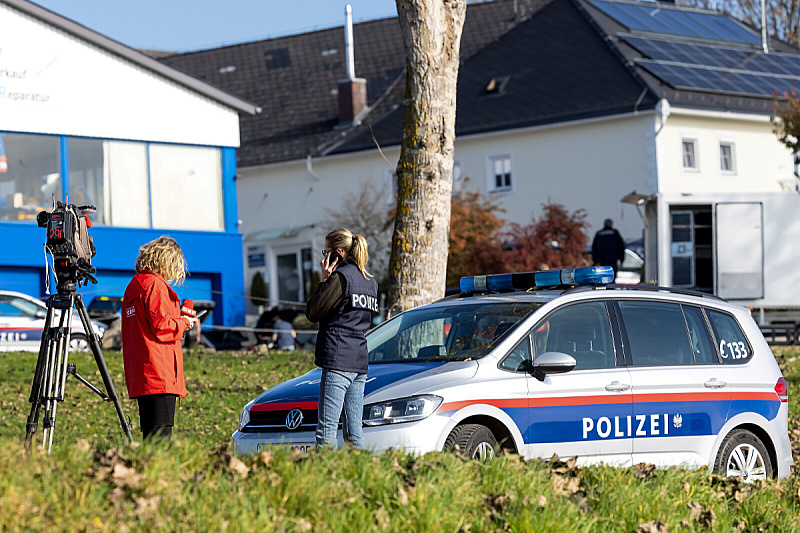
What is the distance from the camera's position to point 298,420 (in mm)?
7660

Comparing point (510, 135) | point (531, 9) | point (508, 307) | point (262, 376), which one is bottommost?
point (262, 376)

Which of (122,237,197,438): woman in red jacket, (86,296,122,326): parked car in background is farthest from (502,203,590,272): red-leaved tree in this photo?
(122,237,197,438): woman in red jacket

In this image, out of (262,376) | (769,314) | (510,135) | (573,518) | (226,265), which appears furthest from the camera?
(510,135)

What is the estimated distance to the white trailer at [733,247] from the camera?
75.6 feet

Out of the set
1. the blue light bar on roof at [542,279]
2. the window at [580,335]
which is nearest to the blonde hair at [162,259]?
the window at [580,335]

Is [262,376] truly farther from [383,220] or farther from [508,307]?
[383,220]

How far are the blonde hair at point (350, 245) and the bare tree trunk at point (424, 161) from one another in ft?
14.2

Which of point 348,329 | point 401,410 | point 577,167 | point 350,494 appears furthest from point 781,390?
point 577,167

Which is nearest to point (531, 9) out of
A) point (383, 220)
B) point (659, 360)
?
point (383, 220)

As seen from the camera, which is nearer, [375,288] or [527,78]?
[375,288]

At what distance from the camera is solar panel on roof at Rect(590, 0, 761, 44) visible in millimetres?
36875

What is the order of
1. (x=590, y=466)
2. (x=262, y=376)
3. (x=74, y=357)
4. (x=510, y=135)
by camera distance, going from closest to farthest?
(x=590, y=466), (x=262, y=376), (x=74, y=357), (x=510, y=135)

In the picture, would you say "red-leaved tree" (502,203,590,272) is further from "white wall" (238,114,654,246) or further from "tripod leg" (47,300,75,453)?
"tripod leg" (47,300,75,453)

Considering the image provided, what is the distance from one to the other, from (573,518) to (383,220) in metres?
30.1
